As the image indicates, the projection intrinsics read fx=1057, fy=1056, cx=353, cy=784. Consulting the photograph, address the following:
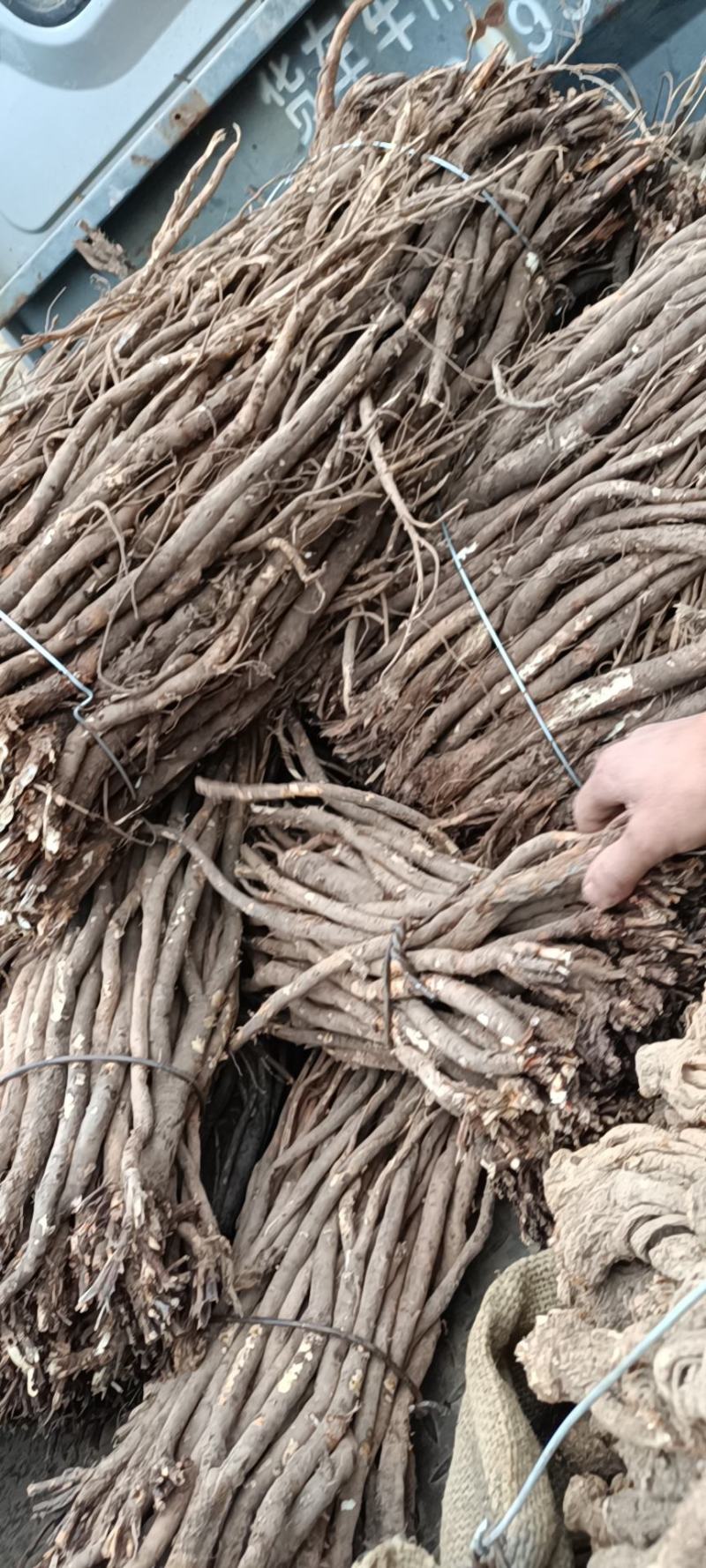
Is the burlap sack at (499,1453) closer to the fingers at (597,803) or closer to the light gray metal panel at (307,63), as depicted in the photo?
the fingers at (597,803)

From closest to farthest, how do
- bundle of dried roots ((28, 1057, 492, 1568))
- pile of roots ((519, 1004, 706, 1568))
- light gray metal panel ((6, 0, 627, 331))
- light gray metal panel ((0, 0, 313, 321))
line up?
pile of roots ((519, 1004, 706, 1568)), bundle of dried roots ((28, 1057, 492, 1568)), light gray metal panel ((6, 0, 627, 331)), light gray metal panel ((0, 0, 313, 321))

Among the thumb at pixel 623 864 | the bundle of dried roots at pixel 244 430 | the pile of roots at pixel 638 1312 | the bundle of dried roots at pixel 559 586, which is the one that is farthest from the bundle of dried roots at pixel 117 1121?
the thumb at pixel 623 864

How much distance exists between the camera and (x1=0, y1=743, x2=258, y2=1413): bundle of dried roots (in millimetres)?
1243

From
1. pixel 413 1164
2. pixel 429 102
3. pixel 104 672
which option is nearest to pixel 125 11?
pixel 429 102

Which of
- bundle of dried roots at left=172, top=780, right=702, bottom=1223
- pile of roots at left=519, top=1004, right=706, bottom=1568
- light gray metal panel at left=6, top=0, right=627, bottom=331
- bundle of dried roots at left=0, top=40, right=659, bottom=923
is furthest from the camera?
light gray metal panel at left=6, top=0, right=627, bottom=331

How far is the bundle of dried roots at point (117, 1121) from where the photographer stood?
48.9 inches

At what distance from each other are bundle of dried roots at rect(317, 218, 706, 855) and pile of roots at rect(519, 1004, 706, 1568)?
419 millimetres

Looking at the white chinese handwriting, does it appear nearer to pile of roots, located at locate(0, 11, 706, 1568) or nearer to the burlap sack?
pile of roots, located at locate(0, 11, 706, 1568)

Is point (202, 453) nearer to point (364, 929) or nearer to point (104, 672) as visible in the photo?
point (104, 672)

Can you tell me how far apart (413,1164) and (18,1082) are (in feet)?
1.72

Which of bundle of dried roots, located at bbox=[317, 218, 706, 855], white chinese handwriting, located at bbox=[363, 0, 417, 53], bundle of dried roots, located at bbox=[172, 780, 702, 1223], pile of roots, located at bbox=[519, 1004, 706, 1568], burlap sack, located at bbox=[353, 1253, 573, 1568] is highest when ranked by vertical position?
white chinese handwriting, located at bbox=[363, 0, 417, 53]

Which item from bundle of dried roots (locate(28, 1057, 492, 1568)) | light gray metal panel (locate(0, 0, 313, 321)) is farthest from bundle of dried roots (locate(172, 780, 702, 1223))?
light gray metal panel (locate(0, 0, 313, 321))

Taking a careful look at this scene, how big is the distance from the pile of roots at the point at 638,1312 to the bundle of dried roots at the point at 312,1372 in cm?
33

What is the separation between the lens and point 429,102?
157 centimetres
